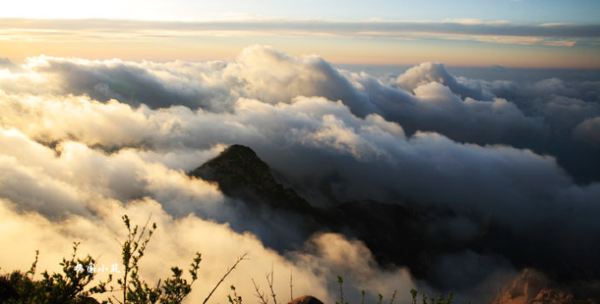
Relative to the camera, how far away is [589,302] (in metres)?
13.0

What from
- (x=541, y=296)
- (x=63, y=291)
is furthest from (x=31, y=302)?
(x=541, y=296)

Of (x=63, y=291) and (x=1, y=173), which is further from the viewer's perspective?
(x=1, y=173)

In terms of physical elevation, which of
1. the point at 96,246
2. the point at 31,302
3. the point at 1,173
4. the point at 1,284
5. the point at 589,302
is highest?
the point at 31,302

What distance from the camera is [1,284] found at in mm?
24484

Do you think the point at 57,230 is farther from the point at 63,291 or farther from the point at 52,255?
the point at 63,291

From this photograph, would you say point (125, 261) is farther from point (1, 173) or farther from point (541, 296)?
point (1, 173)

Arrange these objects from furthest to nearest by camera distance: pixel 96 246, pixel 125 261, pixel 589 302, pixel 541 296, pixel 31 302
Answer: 1. pixel 96 246
2. pixel 541 296
3. pixel 125 261
4. pixel 589 302
5. pixel 31 302

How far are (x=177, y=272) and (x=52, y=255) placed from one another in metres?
155

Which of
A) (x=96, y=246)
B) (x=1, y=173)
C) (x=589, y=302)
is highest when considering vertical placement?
(x=589, y=302)

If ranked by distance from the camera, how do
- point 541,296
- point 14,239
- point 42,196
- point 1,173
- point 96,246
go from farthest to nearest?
point 42,196, point 1,173, point 96,246, point 14,239, point 541,296

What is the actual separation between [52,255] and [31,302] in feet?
510

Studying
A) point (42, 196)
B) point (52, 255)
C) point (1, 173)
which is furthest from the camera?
point (42, 196)

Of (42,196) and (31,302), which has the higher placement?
(31,302)

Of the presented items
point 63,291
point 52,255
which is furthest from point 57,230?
point 63,291
